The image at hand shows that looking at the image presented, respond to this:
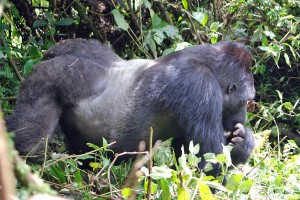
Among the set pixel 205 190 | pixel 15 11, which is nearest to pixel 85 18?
pixel 15 11

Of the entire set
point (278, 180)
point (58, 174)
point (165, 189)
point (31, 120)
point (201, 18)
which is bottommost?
point (278, 180)

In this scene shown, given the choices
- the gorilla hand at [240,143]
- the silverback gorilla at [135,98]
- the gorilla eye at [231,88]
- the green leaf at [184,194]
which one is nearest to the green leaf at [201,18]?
the silverback gorilla at [135,98]

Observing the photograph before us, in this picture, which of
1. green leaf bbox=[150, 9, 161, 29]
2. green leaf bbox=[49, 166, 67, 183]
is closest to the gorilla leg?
green leaf bbox=[49, 166, 67, 183]

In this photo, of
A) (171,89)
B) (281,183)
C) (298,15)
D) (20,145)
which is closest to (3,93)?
(20,145)

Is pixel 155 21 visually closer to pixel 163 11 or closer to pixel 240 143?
pixel 163 11

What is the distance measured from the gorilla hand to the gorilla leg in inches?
47.9

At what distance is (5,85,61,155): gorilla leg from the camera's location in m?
2.83

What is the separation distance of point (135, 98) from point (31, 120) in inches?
25.0

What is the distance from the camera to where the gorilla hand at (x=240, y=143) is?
333 cm

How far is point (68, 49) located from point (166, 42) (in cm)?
142

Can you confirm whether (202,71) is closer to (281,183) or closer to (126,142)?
(126,142)

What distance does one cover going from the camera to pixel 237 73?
3.34 m

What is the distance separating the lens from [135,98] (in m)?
3.07

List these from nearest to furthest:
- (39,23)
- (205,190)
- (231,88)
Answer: (205,190) < (231,88) < (39,23)
